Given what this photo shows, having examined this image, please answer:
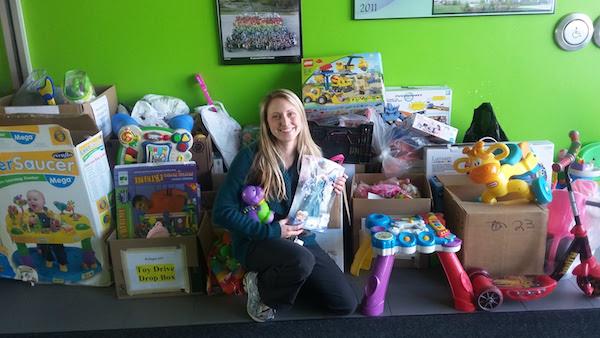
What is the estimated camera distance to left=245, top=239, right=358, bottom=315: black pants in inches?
71.2

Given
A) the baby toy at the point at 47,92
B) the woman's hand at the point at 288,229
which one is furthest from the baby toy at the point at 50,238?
the woman's hand at the point at 288,229

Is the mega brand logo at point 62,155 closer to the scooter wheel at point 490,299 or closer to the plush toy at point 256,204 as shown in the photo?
the plush toy at point 256,204

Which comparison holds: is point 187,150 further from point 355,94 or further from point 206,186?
point 355,94

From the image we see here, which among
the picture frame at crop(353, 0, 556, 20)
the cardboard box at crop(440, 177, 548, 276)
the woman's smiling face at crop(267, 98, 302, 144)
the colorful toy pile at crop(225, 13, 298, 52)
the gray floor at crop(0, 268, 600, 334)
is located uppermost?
the picture frame at crop(353, 0, 556, 20)

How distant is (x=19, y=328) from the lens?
Result: 6.18 feet

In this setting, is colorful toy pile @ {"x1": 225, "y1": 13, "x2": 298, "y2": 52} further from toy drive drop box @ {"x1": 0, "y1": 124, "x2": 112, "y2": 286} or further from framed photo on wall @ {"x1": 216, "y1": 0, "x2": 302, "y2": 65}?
toy drive drop box @ {"x1": 0, "y1": 124, "x2": 112, "y2": 286}

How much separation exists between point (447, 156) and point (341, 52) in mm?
762

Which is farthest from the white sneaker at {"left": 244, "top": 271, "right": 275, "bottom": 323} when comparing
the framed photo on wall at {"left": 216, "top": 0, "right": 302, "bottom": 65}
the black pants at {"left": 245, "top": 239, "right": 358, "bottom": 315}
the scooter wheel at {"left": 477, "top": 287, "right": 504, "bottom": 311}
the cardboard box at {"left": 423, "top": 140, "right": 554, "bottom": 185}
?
the framed photo on wall at {"left": 216, "top": 0, "right": 302, "bottom": 65}

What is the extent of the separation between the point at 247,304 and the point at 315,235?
0.39 meters

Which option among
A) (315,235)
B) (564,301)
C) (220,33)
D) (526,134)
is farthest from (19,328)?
(526,134)

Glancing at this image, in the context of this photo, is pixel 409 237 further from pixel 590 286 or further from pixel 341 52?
pixel 341 52

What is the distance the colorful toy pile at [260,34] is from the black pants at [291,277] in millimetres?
1155

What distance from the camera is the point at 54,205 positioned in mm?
2049

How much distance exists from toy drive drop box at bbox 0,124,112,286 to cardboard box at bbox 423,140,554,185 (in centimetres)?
145
